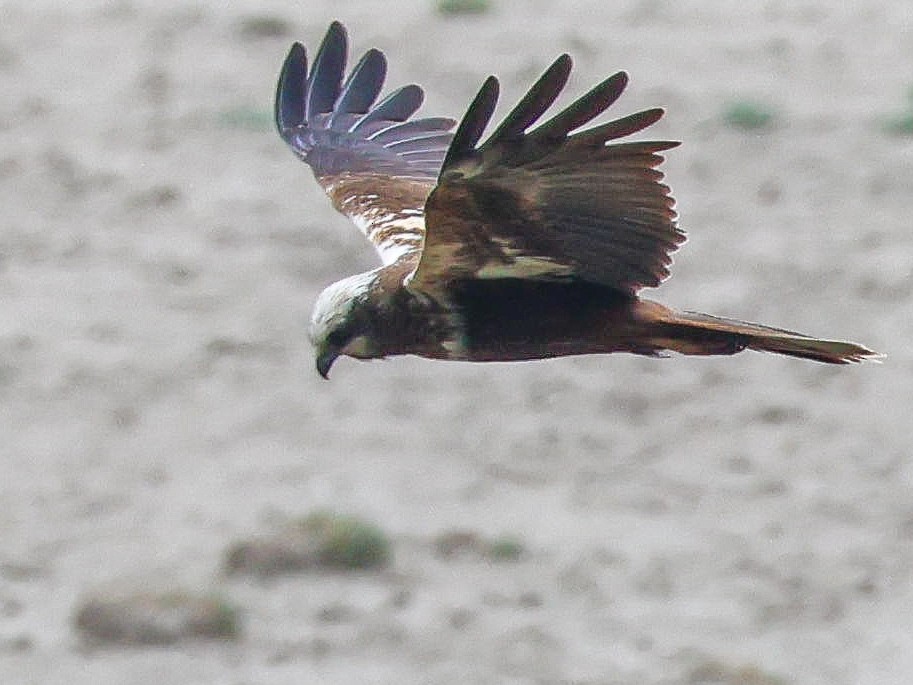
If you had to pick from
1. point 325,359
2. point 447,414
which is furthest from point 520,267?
point 447,414

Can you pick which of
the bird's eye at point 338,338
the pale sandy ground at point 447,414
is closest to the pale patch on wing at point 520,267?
the bird's eye at point 338,338

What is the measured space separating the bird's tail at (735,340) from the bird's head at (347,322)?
0.70 meters

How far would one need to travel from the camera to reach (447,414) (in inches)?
540

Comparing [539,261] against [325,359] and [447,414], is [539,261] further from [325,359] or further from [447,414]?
[447,414]

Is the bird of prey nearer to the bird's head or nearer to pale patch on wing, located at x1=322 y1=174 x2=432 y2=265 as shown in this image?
the bird's head

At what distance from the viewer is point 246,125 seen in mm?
16688

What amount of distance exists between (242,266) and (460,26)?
3740mm

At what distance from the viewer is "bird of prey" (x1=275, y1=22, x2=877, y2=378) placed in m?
6.10

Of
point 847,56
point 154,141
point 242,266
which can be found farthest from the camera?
point 847,56

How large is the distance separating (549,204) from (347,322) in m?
0.75

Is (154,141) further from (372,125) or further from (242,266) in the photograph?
(372,125)

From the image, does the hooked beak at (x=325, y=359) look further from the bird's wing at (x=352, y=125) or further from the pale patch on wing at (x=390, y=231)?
the bird's wing at (x=352, y=125)

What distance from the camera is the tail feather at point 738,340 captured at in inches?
259

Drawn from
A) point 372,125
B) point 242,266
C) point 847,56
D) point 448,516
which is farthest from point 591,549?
point 847,56
